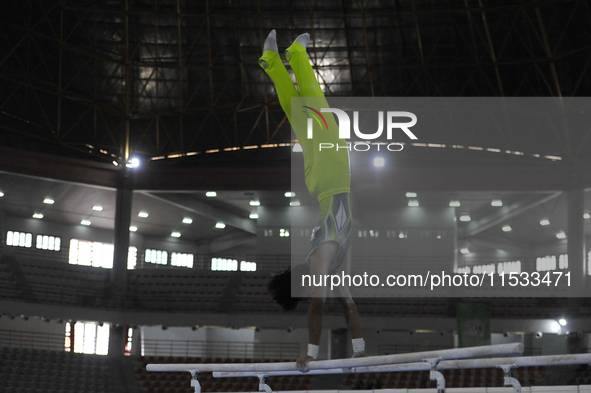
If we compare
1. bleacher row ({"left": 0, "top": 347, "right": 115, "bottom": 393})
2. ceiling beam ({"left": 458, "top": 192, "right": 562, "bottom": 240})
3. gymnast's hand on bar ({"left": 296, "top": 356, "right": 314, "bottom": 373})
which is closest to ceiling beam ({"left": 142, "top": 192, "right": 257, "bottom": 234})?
bleacher row ({"left": 0, "top": 347, "right": 115, "bottom": 393})

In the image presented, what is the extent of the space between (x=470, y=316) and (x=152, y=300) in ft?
35.1

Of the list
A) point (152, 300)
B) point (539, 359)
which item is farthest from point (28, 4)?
point (539, 359)

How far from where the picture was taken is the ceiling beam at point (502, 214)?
24.6 metres

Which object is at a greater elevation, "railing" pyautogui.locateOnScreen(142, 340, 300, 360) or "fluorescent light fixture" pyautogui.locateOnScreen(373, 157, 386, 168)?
"fluorescent light fixture" pyautogui.locateOnScreen(373, 157, 386, 168)

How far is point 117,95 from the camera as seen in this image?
2194 cm

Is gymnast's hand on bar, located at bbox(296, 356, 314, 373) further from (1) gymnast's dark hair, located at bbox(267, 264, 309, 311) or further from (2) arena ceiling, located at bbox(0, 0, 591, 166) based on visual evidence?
(2) arena ceiling, located at bbox(0, 0, 591, 166)

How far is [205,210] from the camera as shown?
27.7 metres

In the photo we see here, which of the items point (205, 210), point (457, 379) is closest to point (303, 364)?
point (457, 379)

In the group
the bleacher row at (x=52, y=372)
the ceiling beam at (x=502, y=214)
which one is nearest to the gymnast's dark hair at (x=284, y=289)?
the bleacher row at (x=52, y=372)

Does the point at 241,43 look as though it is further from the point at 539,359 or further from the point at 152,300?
the point at 539,359

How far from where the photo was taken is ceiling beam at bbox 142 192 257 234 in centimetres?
2539

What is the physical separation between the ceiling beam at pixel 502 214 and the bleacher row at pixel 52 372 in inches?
639

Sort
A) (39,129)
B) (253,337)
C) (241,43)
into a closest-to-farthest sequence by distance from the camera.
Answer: (241,43), (39,129), (253,337)

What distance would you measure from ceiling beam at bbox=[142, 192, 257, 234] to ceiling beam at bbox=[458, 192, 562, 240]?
1015 centimetres
